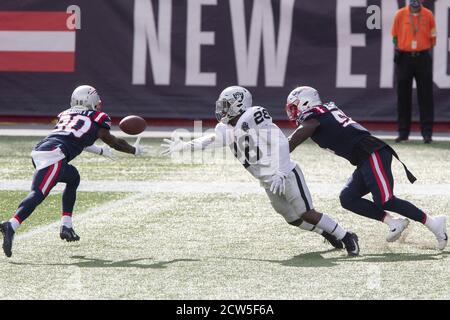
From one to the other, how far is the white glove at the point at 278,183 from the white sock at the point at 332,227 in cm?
38

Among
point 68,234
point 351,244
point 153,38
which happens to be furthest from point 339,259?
point 153,38

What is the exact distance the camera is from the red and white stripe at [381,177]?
8.20 meters

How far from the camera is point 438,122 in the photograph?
1702cm

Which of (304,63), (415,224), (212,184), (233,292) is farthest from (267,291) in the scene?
(304,63)

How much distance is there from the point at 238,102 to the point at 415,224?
2.17 meters

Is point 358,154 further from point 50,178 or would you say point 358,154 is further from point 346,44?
point 346,44

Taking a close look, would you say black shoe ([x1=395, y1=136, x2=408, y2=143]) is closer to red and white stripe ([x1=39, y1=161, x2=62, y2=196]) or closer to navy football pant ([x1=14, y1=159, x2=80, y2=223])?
navy football pant ([x1=14, y1=159, x2=80, y2=223])

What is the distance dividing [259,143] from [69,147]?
1.46 m

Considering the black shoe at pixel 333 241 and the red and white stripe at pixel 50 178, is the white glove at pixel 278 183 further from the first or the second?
the red and white stripe at pixel 50 178

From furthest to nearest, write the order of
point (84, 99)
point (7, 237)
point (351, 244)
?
point (84, 99), point (351, 244), point (7, 237)

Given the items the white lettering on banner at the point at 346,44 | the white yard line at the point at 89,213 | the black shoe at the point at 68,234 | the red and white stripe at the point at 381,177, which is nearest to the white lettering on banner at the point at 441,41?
the white lettering on banner at the point at 346,44

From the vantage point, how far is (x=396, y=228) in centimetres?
821
